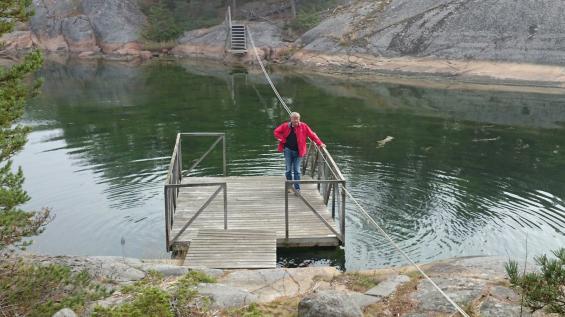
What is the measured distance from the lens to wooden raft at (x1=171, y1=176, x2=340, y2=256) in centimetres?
1369

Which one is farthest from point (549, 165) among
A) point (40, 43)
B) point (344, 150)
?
point (40, 43)

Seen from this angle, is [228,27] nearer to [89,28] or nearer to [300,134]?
[89,28]

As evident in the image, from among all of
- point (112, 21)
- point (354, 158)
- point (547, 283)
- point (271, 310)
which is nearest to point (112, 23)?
point (112, 21)

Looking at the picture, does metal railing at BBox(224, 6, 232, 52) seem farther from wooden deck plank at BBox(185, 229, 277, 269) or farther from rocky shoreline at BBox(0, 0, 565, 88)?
wooden deck plank at BBox(185, 229, 277, 269)

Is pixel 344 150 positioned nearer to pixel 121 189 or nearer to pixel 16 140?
pixel 121 189

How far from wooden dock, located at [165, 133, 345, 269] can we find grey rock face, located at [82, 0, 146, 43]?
4909 centimetres

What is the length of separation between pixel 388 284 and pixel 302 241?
425 cm

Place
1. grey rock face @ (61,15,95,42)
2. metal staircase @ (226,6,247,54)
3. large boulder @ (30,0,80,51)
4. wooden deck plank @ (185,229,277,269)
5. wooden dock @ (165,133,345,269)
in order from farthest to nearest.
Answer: large boulder @ (30,0,80,51) → grey rock face @ (61,15,95,42) → metal staircase @ (226,6,247,54) → wooden dock @ (165,133,345,269) → wooden deck plank @ (185,229,277,269)

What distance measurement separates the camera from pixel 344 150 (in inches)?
949

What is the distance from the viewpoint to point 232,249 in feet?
41.5

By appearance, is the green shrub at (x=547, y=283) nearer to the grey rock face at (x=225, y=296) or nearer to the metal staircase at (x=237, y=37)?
the grey rock face at (x=225, y=296)

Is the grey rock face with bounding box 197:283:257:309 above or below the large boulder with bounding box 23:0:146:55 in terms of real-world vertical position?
below

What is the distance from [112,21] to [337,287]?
5837 centimetres

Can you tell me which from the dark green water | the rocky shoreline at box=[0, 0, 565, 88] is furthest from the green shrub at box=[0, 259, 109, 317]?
the rocky shoreline at box=[0, 0, 565, 88]
